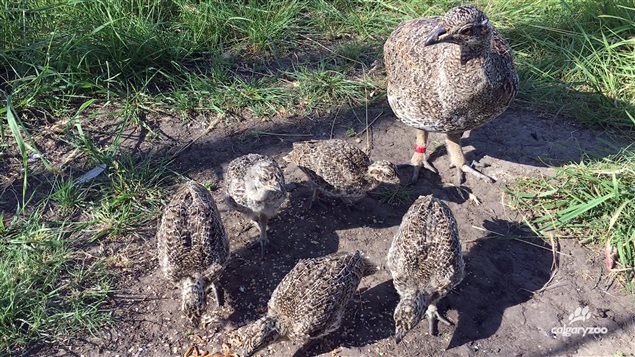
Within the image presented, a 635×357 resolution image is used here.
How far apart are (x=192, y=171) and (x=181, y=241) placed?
4.10 feet

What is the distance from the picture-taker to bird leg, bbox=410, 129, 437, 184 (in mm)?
5258

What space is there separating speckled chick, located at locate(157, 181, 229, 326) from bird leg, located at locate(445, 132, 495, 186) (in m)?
2.10

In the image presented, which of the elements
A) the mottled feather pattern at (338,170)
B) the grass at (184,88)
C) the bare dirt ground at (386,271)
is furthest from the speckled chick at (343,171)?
the grass at (184,88)

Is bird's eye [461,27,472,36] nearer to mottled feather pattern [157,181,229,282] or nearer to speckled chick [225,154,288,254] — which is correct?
speckled chick [225,154,288,254]

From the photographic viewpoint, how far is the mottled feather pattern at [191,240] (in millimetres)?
4109

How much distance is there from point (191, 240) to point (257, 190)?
1.87 feet

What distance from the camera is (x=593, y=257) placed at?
4684 mm

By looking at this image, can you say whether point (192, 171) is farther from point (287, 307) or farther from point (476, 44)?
point (476, 44)

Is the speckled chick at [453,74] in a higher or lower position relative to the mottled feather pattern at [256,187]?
higher

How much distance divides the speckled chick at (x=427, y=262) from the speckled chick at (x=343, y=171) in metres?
0.62

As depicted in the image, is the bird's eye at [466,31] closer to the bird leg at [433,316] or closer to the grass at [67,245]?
the bird leg at [433,316]

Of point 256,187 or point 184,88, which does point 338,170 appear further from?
point 184,88

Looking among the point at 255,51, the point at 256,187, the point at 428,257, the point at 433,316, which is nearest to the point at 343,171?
the point at 256,187

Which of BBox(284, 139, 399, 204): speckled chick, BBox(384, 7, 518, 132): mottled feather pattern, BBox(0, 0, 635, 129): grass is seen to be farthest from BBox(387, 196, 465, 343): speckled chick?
BBox(0, 0, 635, 129): grass
